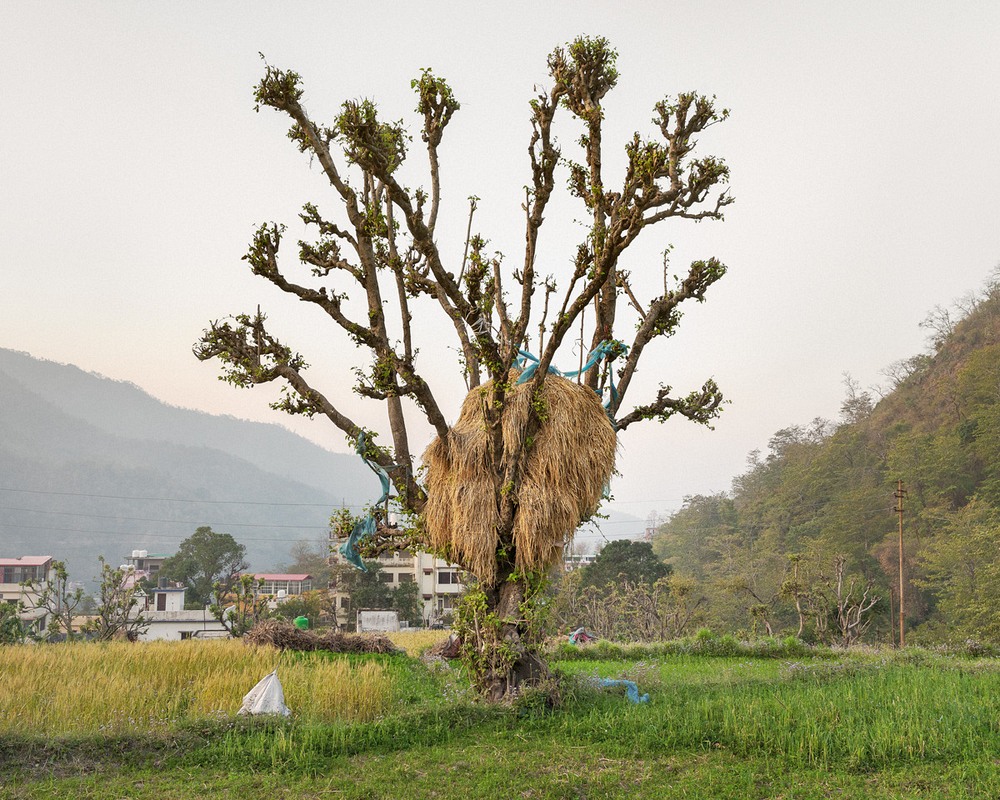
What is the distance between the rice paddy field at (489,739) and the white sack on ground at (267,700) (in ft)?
0.60

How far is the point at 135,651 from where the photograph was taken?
10.2 metres

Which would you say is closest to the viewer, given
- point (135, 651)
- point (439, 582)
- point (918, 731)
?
point (918, 731)

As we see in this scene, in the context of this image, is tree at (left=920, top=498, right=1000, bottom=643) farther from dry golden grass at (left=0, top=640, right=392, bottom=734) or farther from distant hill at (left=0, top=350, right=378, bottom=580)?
distant hill at (left=0, top=350, right=378, bottom=580)

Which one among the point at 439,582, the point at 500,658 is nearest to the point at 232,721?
the point at 500,658

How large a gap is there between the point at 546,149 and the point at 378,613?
2612cm

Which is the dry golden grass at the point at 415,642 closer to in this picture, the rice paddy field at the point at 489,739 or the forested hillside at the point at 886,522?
the rice paddy field at the point at 489,739

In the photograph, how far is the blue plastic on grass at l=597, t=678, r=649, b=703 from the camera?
7.55 meters

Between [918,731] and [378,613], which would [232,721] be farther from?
[378,613]

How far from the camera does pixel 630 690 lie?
7.79 metres

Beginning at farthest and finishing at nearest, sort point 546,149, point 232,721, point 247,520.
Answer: point 247,520, point 546,149, point 232,721

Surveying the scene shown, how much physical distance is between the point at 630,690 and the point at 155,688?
A: 15.3 ft

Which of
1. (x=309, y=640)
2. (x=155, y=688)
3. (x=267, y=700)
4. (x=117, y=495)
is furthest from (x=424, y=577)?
(x=117, y=495)

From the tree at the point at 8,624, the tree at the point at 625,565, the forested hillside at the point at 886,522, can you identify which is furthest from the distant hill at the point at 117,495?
the tree at the point at 8,624

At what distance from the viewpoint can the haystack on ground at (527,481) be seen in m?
7.57
